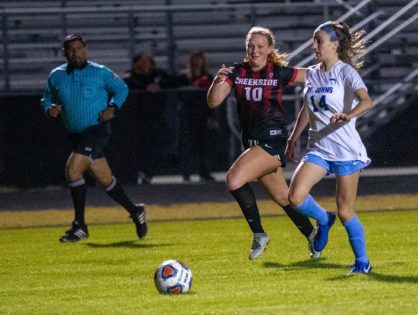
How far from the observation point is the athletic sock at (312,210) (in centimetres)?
1055

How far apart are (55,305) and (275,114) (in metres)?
3.22

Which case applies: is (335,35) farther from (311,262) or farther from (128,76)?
(128,76)

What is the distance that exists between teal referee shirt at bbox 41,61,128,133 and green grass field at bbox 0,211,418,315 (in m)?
1.30

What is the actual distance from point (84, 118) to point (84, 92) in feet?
0.90

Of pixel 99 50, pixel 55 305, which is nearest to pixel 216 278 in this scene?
pixel 55 305

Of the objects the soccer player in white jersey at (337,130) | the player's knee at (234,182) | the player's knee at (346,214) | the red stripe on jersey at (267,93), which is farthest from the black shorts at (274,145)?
the player's knee at (346,214)

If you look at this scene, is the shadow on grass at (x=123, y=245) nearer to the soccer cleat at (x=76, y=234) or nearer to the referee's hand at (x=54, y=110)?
the soccer cleat at (x=76, y=234)

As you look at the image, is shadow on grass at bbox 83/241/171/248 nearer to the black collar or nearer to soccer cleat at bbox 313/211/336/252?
the black collar

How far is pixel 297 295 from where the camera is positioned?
875 centimetres

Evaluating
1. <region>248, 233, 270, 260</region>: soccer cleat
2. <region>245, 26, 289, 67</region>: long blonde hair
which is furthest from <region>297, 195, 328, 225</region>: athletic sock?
<region>245, 26, 289, 67</region>: long blonde hair

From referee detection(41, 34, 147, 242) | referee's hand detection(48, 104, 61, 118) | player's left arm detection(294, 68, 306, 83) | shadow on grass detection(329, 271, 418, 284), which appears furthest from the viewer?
referee detection(41, 34, 147, 242)

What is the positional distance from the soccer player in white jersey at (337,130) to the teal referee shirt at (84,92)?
4.06 metres

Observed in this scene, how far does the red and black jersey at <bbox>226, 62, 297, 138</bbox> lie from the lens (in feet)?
36.6

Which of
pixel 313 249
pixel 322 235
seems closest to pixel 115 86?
pixel 313 249
